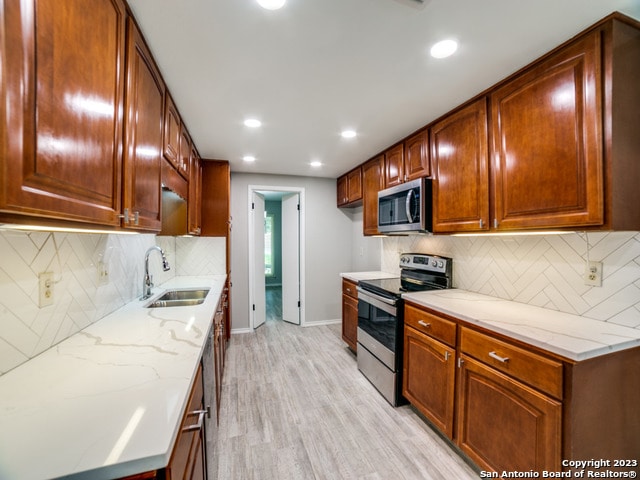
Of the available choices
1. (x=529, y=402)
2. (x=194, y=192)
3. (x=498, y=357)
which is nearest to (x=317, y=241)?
(x=194, y=192)

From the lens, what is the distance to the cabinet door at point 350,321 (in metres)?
2.91

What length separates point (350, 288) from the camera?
302 cm

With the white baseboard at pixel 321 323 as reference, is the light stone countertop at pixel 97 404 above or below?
above

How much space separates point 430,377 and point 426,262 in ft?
3.54

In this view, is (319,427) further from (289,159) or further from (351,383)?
(289,159)

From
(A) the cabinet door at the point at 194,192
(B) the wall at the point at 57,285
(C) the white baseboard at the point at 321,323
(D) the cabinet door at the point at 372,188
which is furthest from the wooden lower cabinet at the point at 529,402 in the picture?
(C) the white baseboard at the point at 321,323

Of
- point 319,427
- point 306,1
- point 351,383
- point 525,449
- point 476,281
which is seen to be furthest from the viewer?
A: point 351,383

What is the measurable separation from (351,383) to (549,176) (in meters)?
2.18

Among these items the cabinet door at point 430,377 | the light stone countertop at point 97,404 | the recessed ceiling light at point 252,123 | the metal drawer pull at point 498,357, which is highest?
the recessed ceiling light at point 252,123

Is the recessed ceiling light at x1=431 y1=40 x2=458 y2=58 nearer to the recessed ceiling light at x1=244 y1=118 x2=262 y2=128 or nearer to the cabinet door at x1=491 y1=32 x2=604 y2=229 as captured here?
the cabinet door at x1=491 y1=32 x2=604 y2=229

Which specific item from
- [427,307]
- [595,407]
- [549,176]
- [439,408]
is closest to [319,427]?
[439,408]

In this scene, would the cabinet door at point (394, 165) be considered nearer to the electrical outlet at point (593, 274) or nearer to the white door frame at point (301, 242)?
the electrical outlet at point (593, 274)

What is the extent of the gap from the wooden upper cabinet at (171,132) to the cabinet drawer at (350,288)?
204cm

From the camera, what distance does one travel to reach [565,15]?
3.64ft
